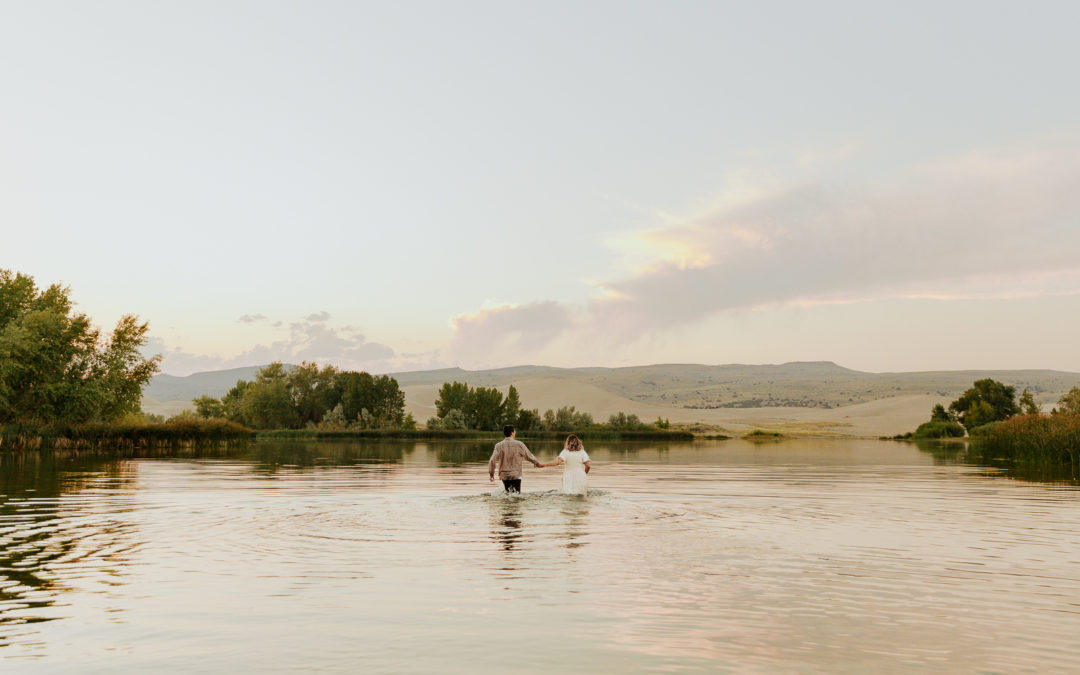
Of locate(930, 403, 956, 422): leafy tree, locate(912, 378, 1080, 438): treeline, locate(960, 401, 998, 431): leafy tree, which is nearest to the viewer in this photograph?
locate(960, 401, 998, 431): leafy tree

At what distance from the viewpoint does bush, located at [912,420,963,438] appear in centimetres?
10544

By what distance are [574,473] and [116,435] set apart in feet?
172

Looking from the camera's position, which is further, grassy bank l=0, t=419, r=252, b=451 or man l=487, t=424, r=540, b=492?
grassy bank l=0, t=419, r=252, b=451

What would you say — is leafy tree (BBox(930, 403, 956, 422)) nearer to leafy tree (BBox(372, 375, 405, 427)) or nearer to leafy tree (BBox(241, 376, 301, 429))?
leafy tree (BBox(372, 375, 405, 427))

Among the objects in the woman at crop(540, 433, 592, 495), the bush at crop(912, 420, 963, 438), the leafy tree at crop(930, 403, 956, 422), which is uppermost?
the woman at crop(540, 433, 592, 495)

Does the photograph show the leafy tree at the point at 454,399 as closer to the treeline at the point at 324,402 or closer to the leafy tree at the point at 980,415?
the treeline at the point at 324,402

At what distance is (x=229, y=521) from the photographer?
61.5 ft

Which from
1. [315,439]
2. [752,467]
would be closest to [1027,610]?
[752,467]

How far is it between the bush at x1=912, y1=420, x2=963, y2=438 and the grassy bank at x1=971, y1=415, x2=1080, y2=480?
53.2 m

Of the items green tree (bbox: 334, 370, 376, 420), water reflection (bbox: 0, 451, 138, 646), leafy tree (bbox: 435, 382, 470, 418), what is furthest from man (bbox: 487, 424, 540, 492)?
green tree (bbox: 334, 370, 376, 420)

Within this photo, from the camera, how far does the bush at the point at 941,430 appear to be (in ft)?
346

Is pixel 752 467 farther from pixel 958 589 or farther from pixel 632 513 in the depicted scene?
pixel 958 589

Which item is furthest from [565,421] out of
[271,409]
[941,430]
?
[941,430]

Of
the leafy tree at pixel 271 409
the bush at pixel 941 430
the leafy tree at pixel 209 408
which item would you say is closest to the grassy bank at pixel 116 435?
the leafy tree at pixel 271 409
